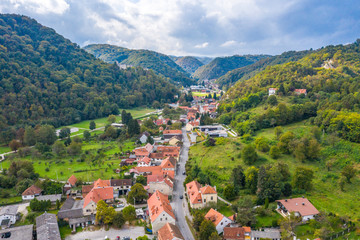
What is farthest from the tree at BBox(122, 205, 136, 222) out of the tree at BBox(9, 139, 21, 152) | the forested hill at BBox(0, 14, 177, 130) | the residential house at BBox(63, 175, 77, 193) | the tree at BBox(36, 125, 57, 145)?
the forested hill at BBox(0, 14, 177, 130)

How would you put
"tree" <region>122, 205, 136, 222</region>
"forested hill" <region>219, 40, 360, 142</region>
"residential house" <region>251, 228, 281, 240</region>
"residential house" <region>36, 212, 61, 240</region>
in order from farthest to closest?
"forested hill" <region>219, 40, 360, 142</region> → "tree" <region>122, 205, 136, 222</region> → "residential house" <region>36, 212, 61, 240</region> → "residential house" <region>251, 228, 281, 240</region>

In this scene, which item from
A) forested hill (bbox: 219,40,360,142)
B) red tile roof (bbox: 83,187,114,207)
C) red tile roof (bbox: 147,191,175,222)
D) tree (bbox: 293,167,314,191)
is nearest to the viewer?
red tile roof (bbox: 147,191,175,222)

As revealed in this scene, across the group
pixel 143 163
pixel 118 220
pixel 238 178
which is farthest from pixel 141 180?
pixel 238 178

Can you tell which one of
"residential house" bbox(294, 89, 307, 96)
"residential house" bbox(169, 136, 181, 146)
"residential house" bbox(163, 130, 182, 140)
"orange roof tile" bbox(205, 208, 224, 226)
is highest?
"residential house" bbox(294, 89, 307, 96)

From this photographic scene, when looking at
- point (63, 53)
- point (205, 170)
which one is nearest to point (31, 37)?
point (63, 53)

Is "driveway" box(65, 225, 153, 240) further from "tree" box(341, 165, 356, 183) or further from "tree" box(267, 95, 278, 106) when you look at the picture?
"tree" box(267, 95, 278, 106)

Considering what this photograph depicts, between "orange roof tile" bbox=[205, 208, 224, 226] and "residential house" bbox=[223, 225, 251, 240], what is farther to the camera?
"orange roof tile" bbox=[205, 208, 224, 226]

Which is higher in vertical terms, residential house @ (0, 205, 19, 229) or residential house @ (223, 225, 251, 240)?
residential house @ (0, 205, 19, 229)
